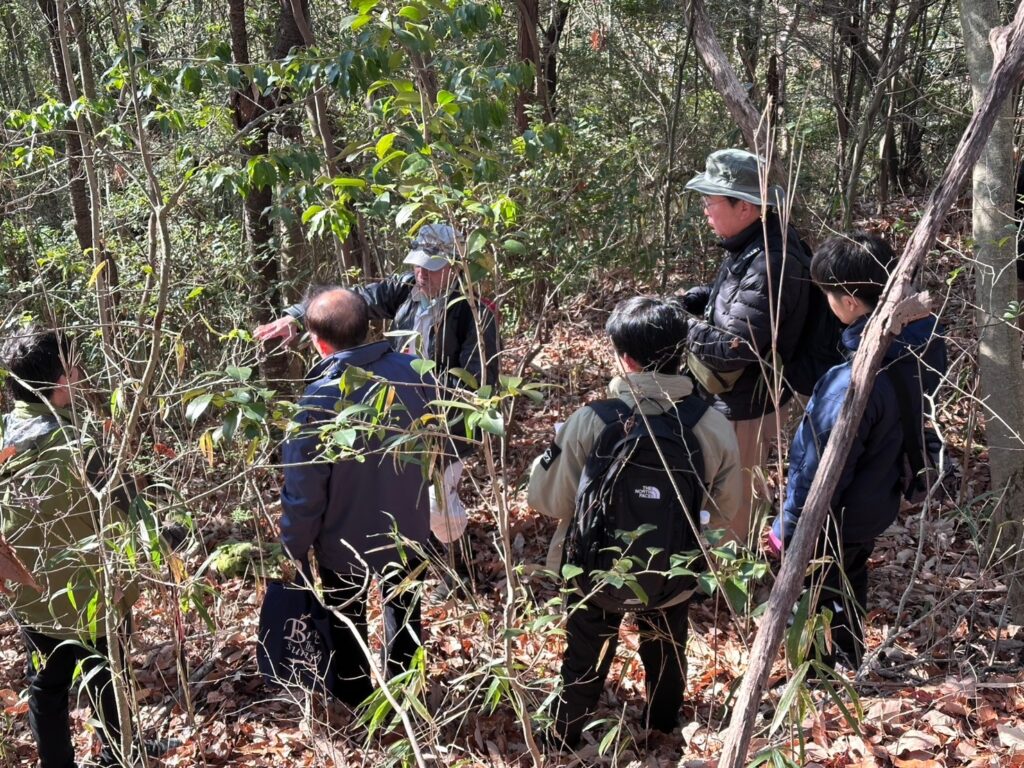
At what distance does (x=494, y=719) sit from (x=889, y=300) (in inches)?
108

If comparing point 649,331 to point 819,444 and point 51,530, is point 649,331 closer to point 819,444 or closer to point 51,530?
point 819,444

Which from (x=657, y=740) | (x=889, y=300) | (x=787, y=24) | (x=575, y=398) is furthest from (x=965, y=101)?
(x=889, y=300)

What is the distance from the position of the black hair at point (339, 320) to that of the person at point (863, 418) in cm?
168

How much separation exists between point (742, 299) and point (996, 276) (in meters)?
0.95

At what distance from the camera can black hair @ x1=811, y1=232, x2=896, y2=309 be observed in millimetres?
3098

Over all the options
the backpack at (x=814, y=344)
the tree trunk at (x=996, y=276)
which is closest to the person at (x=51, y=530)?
the backpack at (x=814, y=344)

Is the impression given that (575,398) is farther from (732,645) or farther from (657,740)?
(657,740)

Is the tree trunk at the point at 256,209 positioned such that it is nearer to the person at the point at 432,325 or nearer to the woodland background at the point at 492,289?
the woodland background at the point at 492,289

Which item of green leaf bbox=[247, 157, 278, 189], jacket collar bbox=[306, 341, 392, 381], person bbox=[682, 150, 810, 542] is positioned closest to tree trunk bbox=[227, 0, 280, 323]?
green leaf bbox=[247, 157, 278, 189]

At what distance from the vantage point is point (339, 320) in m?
3.35

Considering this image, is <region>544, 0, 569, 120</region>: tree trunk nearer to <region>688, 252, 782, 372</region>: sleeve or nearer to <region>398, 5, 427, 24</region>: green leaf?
<region>688, 252, 782, 372</region>: sleeve

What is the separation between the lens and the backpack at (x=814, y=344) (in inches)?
150

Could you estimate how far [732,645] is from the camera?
13.3 ft

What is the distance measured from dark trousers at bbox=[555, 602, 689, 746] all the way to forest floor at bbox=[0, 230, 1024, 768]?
112mm
